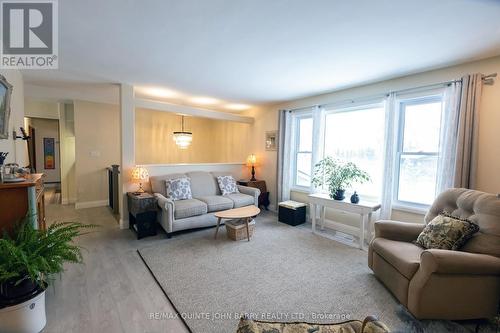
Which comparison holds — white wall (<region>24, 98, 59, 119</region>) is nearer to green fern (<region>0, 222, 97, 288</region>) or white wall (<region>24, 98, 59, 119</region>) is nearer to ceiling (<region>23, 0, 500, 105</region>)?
ceiling (<region>23, 0, 500, 105</region>)

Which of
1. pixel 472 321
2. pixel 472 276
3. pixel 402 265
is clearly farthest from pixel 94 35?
pixel 472 321

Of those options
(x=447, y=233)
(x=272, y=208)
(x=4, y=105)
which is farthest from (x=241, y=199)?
(x=4, y=105)

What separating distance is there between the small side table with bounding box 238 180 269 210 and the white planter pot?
12.7 ft

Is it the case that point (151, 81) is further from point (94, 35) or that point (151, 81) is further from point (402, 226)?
point (402, 226)

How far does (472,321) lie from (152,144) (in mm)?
6575

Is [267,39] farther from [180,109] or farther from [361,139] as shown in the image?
[180,109]

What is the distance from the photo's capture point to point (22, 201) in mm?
1831

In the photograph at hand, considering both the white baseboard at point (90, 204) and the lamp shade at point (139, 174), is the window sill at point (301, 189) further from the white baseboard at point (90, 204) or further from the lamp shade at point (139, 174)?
the white baseboard at point (90, 204)

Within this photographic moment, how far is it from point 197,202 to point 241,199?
2.85 feet

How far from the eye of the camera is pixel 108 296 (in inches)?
81.8

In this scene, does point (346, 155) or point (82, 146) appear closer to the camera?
point (346, 155)

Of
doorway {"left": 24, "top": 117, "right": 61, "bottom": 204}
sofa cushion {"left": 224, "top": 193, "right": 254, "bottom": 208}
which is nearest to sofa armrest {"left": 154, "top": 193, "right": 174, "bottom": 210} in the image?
sofa cushion {"left": 224, "top": 193, "right": 254, "bottom": 208}

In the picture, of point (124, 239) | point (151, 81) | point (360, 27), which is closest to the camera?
point (360, 27)

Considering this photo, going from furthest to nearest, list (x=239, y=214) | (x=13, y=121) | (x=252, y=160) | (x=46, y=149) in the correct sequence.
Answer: (x=46, y=149) → (x=252, y=160) → (x=239, y=214) → (x=13, y=121)
